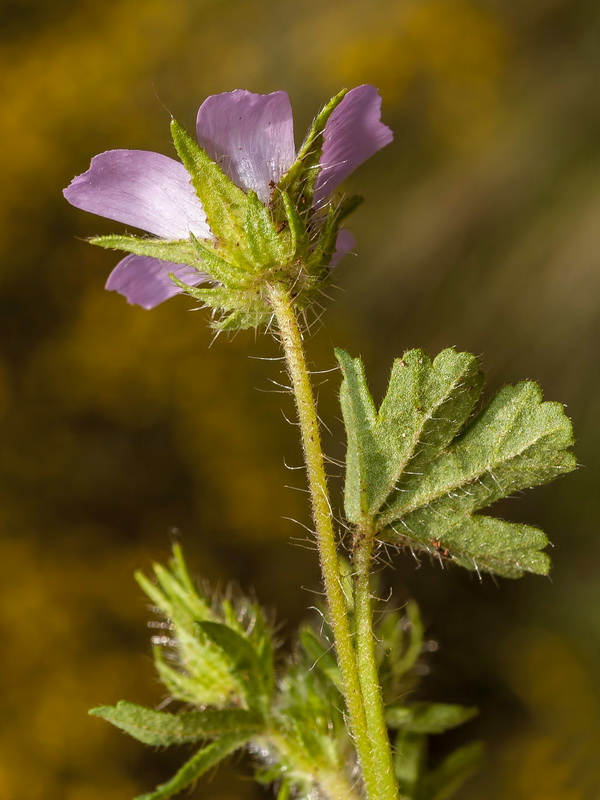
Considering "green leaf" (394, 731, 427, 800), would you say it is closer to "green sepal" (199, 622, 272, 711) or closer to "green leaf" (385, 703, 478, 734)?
"green leaf" (385, 703, 478, 734)

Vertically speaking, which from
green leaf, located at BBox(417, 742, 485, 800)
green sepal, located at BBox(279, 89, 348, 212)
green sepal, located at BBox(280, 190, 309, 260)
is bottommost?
green leaf, located at BBox(417, 742, 485, 800)

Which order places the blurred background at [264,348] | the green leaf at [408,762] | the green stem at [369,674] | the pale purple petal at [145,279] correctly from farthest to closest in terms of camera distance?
the blurred background at [264,348]
the green leaf at [408,762]
the pale purple petal at [145,279]
the green stem at [369,674]

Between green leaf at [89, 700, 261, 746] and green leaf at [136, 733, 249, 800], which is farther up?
green leaf at [89, 700, 261, 746]

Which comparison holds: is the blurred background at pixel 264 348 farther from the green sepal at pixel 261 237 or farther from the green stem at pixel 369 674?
the green sepal at pixel 261 237

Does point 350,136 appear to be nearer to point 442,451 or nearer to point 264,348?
point 442,451

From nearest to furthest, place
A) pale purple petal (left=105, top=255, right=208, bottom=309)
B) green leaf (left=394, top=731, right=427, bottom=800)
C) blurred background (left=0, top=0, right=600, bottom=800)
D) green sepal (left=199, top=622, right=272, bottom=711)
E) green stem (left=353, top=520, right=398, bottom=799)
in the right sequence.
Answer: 1. green stem (left=353, top=520, right=398, bottom=799)
2. green sepal (left=199, top=622, right=272, bottom=711)
3. pale purple petal (left=105, top=255, right=208, bottom=309)
4. green leaf (left=394, top=731, right=427, bottom=800)
5. blurred background (left=0, top=0, right=600, bottom=800)

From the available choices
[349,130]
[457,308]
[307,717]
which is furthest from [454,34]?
[307,717]

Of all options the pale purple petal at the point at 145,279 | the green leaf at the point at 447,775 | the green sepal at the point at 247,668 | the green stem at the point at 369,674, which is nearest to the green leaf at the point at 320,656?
the green sepal at the point at 247,668

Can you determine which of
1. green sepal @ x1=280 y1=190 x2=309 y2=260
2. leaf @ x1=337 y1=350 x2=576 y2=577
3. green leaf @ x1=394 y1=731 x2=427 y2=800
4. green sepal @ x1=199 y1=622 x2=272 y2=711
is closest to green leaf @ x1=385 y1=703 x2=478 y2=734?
green leaf @ x1=394 y1=731 x2=427 y2=800
